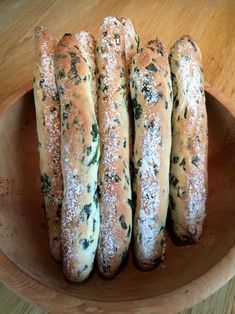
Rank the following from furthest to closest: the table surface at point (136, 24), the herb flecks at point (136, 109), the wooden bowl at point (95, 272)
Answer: the table surface at point (136, 24) < the herb flecks at point (136, 109) < the wooden bowl at point (95, 272)

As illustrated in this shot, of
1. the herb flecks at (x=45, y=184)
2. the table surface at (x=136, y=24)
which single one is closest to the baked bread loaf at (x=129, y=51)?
the herb flecks at (x=45, y=184)

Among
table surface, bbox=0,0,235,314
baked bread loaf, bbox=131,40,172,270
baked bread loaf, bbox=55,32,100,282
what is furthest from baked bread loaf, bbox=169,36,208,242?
table surface, bbox=0,0,235,314

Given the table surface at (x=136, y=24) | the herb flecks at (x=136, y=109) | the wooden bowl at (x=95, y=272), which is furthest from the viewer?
the table surface at (x=136, y=24)

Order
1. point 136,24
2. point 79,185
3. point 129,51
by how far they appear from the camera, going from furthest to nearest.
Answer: point 136,24 < point 129,51 < point 79,185

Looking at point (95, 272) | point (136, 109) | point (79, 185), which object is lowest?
point (95, 272)

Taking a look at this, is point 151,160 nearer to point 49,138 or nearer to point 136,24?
point 49,138

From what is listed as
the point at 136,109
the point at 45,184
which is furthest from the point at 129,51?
the point at 45,184

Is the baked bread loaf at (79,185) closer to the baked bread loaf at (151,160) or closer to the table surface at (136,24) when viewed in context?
the baked bread loaf at (151,160)
